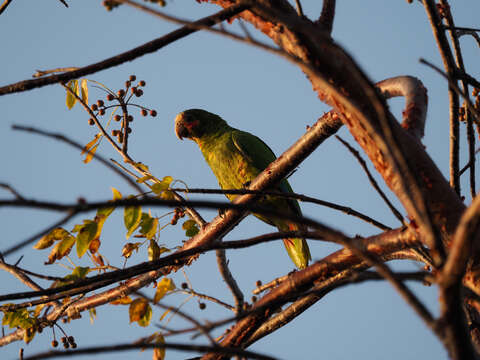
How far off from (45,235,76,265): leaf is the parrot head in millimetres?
3822

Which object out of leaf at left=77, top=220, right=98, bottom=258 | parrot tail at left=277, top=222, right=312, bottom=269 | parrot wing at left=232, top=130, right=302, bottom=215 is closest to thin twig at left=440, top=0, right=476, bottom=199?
leaf at left=77, top=220, right=98, bottom=258

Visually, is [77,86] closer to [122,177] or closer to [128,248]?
[128,248]

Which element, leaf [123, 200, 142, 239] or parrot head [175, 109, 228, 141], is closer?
leaf [123, 200, 142, 239]

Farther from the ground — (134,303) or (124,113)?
(124,113)

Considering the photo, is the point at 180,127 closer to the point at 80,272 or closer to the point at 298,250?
the point at 298,250

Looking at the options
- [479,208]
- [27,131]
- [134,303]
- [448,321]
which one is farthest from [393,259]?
[27,131]

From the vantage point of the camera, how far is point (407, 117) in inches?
63.9

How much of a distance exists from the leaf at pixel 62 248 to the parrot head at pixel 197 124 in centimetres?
382

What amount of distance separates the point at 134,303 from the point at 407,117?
4.04 feet

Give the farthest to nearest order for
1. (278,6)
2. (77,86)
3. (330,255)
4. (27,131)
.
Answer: (77,86) → (330,255) → (278,6) → (27,131)

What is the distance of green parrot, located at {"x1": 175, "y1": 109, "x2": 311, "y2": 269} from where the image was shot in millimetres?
4758

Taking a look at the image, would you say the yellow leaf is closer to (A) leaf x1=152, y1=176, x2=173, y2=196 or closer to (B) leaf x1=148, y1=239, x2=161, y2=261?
(B) leaf x1=148, y1=239, x2=161, y2=261

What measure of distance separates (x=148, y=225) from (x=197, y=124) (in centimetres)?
406

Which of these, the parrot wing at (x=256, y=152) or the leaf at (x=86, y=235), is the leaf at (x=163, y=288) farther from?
the parrot wing at (x=256, y=152)
